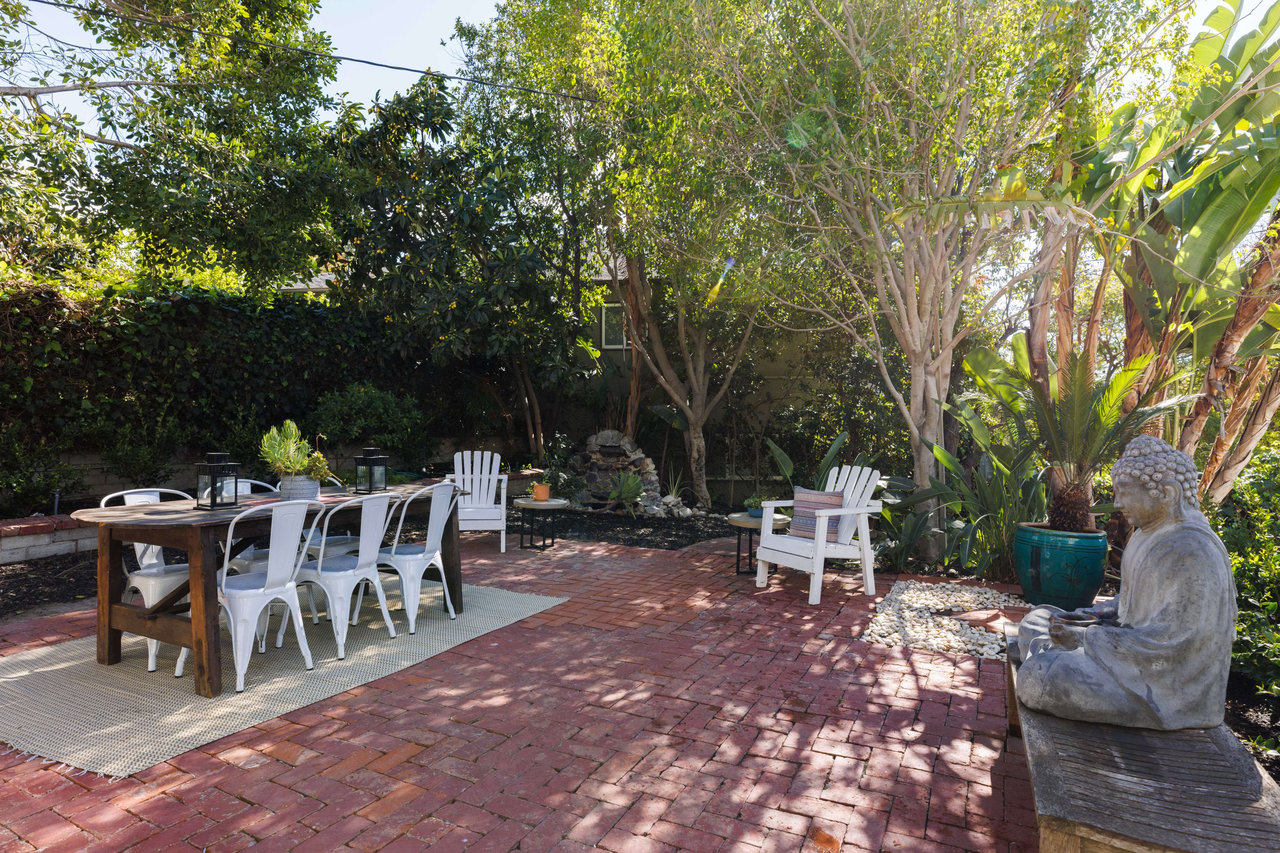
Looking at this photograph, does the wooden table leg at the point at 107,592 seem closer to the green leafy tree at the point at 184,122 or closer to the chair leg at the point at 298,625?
the chair leg at the point at 298,625

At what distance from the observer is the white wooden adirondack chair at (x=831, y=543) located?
5.45 m

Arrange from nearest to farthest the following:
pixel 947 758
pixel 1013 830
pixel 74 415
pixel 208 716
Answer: pixel 1013 830
pixel 947 758
pixel 208 716
pixel 74 415

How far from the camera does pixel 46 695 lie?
11.6 ft

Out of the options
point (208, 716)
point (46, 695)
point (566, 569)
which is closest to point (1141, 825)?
point (208, 716)

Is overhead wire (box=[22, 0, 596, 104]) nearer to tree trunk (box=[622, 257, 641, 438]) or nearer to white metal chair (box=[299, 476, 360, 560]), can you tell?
tree trunk (box=[622, 257, 641, 438])

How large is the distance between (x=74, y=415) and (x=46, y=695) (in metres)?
4.01

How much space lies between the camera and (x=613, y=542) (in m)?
8.00

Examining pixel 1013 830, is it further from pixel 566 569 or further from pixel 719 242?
pixel 719 242

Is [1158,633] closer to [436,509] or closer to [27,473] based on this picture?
[436,509]

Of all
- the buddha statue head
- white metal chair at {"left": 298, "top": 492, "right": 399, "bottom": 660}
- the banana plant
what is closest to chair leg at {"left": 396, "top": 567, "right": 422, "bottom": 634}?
white metal chair at {"left": 298, "top": 492, "right": 399, "bottom": 660}

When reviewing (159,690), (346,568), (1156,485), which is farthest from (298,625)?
(1156,485)

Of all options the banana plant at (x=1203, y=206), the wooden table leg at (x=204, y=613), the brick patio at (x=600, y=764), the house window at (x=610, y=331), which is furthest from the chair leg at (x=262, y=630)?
the house window at (x=610, y=331)

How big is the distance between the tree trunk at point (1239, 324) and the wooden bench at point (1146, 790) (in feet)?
13.4

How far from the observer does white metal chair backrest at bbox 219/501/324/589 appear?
3.66 m
